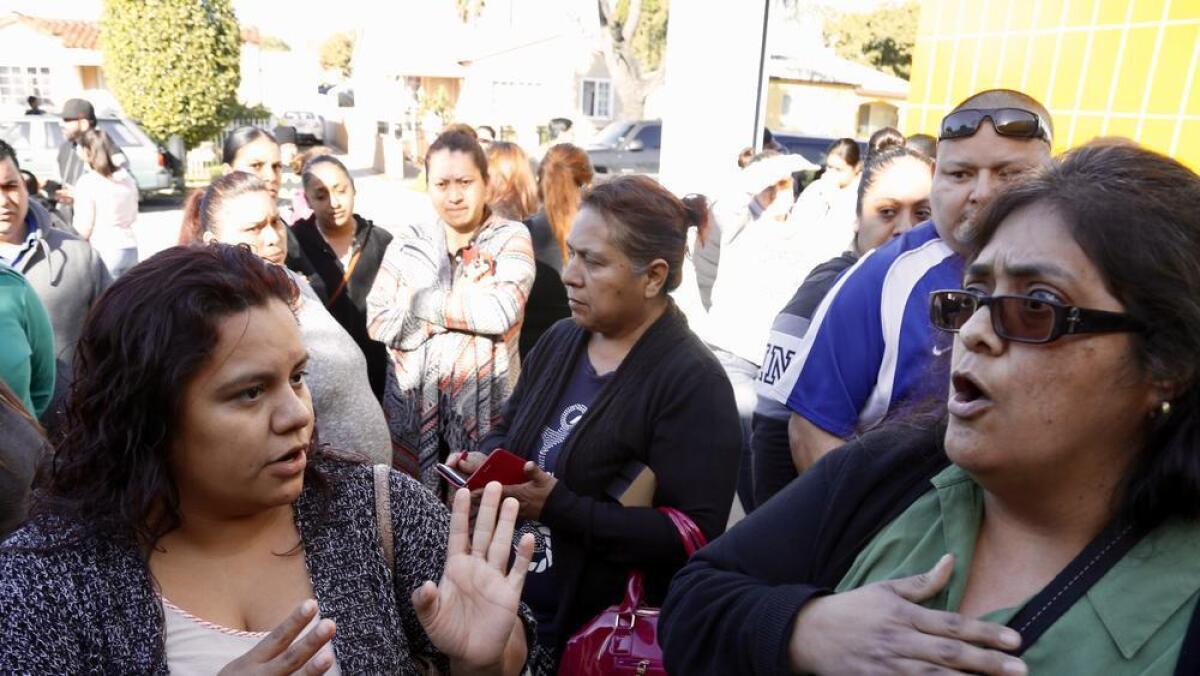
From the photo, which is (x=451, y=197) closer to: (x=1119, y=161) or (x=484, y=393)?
(x=484, y=393)

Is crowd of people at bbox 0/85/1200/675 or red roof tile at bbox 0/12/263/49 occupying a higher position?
red roof tile at bbox 0/12/263/49

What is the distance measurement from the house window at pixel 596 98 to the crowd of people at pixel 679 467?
38346 millimetres

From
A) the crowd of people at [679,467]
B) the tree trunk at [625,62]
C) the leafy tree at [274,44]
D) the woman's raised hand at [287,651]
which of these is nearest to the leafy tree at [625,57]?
the tree trunk at [625,62]

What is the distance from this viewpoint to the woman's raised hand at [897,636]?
116 centimetres

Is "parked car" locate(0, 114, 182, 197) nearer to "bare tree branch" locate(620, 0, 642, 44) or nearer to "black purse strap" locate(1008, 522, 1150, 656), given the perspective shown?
"black purse strap" locate(1008, 522, 1150, 656)

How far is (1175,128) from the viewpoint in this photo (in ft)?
14.0

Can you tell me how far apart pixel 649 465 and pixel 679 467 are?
9cm

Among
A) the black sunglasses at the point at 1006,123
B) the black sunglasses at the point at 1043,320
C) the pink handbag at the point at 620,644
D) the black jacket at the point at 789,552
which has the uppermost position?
the black sunglasses at the point at 1006,123

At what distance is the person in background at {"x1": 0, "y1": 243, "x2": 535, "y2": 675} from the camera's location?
58.1 inches

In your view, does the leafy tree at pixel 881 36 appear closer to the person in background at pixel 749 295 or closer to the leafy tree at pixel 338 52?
the leafy tree at pixel 338 52

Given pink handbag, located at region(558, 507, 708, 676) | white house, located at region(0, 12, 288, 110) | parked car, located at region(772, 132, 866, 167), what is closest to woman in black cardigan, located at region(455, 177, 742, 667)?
pink handbag, located at region(558, 507, 708, 676)

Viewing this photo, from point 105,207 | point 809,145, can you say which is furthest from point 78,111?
point 809,145

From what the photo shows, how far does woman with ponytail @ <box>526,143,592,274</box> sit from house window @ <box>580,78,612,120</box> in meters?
35.8

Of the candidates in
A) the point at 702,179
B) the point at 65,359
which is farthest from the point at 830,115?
the point at 65,359
